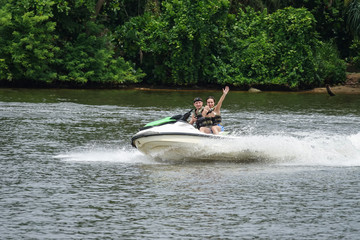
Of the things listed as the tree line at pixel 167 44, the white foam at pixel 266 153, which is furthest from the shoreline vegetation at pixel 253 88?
the white foam at pixel 266 153

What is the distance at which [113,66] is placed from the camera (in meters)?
40.1

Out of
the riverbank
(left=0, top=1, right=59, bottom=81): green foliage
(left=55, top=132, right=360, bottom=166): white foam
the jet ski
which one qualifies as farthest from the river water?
the riverbank

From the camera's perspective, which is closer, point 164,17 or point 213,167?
point 213,167

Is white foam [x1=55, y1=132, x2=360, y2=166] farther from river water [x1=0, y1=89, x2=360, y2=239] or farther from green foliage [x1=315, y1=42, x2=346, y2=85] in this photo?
green foliage [x1=315, y1=42, x2=346, y2=85]

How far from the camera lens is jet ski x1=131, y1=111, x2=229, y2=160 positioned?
14.2 m

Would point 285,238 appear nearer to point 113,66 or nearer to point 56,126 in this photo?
point 56,126

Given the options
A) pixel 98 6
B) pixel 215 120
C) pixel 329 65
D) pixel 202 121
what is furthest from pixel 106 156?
pixel 329 65

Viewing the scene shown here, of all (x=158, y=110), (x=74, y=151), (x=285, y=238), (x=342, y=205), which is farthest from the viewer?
(x=158, y=110)

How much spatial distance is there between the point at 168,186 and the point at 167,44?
29.9 meters

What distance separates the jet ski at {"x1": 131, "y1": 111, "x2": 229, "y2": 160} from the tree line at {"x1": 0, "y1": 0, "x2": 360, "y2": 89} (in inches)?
960

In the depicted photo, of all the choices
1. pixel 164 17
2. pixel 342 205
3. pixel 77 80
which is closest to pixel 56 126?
pixel 342 205

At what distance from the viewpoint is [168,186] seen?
11852 mm

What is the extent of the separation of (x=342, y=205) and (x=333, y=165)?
13.1ft

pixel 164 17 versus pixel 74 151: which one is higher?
pixel 164 17
